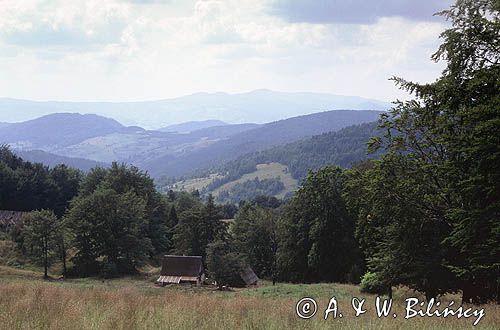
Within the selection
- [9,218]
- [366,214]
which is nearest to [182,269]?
[9,218]

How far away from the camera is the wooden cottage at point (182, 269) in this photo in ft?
176

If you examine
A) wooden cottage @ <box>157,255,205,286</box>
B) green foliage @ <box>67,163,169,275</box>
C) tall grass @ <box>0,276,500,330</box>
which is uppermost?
tall grass @ <box>0,276,500,330</box>

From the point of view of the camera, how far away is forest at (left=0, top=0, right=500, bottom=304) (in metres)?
14.6

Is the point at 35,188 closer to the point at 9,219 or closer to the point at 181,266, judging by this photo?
the point at 9,219

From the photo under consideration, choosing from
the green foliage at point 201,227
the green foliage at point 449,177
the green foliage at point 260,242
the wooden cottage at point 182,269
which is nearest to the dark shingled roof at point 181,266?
the wooden cottage at point 182,269

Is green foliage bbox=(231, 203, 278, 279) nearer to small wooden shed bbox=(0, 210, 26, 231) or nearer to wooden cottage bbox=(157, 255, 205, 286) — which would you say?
wooden cottage bbox=(157, 255, 205, 286)

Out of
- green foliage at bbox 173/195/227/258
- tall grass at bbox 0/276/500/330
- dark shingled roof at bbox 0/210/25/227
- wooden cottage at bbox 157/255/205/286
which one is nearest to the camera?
tall grass at bbox 0/276/500/330

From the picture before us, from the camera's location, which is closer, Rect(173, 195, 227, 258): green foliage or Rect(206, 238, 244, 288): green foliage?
Rect(206, 238, 244, 288): green foliage

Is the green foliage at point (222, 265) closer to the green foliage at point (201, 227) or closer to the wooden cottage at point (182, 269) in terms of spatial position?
the wooden cottage at point (182, 269)

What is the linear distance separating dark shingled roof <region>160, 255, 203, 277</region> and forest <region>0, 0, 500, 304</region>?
3.23 m

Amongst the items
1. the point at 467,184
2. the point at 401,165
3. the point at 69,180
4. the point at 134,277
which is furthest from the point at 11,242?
the point at 467,184

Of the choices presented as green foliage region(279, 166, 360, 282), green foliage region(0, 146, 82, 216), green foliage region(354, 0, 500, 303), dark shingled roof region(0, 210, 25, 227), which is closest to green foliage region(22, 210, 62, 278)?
dark shingled roof region(0, 210, 25, 227)

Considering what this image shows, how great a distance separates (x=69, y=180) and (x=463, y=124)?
286 feet

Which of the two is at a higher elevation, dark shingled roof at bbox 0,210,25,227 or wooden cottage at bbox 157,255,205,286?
dark shingled roof at bbox 0,210,25,227
